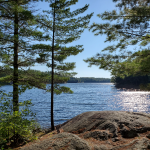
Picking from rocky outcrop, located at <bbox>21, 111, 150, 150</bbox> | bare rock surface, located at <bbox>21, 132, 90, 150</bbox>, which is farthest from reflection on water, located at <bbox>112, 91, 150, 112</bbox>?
bare rock surface, located at <bbox>21, 132, 90, 150</bbox>

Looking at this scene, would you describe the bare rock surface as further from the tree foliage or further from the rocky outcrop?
the tree foliage

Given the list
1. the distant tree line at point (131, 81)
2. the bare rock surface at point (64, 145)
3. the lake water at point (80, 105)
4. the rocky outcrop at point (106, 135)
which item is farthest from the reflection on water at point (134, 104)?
the distant tree line at point (131, 81)

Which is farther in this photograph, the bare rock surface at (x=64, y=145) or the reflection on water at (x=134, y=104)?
the reflection on water at (x=134, y=104)

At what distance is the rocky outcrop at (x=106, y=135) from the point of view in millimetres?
4713

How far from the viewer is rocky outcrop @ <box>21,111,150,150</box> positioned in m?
4.71

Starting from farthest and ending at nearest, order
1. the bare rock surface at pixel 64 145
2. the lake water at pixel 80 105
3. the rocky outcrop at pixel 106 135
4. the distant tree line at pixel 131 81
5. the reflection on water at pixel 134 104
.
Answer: the distant tree line at pixel 131 81 < the reflection on water at pixel 134 104 < the lake water at pixel 80 105 < the rocky outcrop at pixel 106 135 < the bare rock surface at pixel 64 145

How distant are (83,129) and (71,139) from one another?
266cm

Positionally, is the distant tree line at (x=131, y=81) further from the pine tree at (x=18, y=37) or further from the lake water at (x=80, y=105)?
the pine tree at (x=18, y=37)

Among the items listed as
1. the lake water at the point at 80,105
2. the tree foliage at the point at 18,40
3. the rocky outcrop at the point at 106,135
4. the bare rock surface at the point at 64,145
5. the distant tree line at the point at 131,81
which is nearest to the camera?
the bare rock surface at the point at 64,145

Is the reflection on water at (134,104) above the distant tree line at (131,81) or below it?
below


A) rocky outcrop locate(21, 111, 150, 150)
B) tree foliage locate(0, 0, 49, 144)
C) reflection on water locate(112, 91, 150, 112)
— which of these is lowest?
reflection on water locate(112, 91, 150, 112)

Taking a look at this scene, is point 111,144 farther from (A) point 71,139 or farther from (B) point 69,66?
(B) point 69,66

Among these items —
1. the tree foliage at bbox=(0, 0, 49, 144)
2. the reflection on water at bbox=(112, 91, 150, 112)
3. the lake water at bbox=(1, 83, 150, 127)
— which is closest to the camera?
the tree foliage at bbox=(0, 0, 49, 144)

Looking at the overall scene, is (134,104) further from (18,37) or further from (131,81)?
(131,81)
